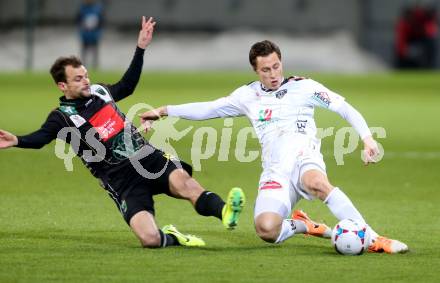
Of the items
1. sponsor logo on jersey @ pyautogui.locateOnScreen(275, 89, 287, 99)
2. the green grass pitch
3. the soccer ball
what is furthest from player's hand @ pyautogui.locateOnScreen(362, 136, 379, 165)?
sponsor logo on jersey @ pyautogui.locateOnScreen(275, 89, 287, 99)

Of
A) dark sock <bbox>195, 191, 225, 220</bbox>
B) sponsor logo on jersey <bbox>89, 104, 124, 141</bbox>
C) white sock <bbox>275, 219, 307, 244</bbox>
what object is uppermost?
sponsor logo on jersey <bbox>89, 104, 124, 141</bbox>

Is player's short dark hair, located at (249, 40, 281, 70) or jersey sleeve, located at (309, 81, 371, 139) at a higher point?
player's short dark hair, located at (249, 40, 281, 70)

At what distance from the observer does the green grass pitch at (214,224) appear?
801 cm

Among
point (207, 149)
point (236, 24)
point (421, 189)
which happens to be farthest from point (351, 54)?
point (421, 189)

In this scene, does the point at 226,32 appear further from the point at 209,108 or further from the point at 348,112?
the point at 348,112

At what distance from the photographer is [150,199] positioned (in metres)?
9.41

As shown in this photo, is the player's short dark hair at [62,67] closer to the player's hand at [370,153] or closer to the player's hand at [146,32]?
the player's hand at [146,32]

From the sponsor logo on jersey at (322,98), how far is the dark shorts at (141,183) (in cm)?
127

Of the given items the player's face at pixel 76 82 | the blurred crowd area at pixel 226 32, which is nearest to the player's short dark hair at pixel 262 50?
the player's face at pixel 76 82

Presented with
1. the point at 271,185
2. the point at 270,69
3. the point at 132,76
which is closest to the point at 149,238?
the point at 271,185

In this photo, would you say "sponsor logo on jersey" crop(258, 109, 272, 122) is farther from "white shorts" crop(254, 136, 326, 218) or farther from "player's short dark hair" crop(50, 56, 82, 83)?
"player's short dark hair" crop(50, 56, 82, 83)

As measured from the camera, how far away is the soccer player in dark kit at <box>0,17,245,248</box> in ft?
30.5

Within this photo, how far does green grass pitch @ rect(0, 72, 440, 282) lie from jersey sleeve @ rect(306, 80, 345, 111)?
1144mm

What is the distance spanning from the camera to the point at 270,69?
30.8 feet
